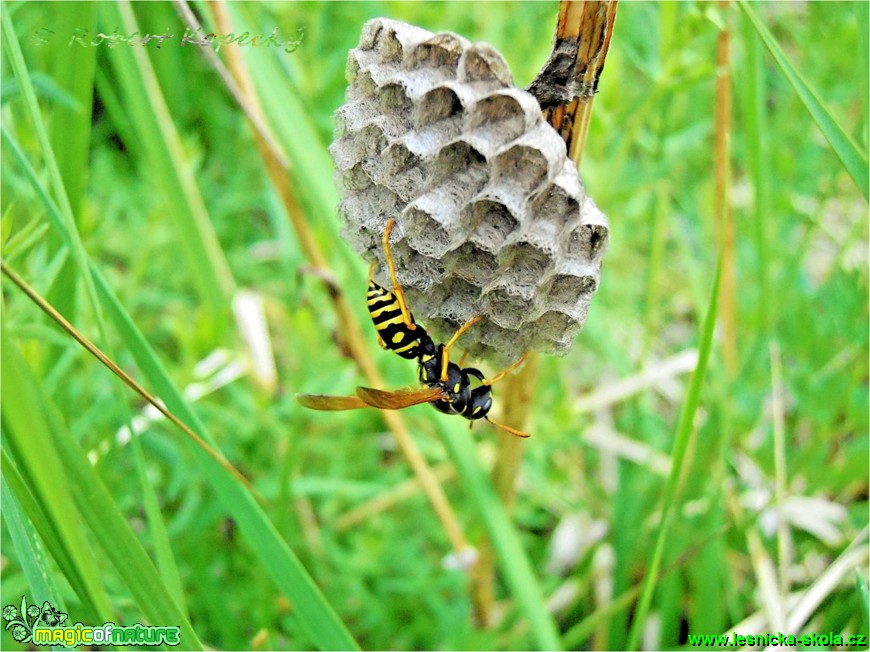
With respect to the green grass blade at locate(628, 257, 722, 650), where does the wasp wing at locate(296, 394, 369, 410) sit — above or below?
above

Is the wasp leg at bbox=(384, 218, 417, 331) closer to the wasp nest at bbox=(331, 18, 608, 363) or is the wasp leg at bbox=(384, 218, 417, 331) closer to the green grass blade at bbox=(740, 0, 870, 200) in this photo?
the wasp nest at bbox=(331, 18, 608, 363)

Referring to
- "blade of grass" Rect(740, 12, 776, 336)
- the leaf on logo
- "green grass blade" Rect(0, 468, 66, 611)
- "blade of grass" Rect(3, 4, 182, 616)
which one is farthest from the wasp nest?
"blade of grass" Rect(740, 12, 776, 336)

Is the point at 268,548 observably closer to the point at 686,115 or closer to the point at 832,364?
the point at 832,364

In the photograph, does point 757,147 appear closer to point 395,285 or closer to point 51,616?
point 395,285

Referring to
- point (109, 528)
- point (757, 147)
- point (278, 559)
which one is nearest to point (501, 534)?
point (278, 559)

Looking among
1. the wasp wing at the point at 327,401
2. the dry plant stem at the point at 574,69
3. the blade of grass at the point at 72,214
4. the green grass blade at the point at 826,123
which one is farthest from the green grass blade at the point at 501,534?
the green grass blade at the point at 826,123

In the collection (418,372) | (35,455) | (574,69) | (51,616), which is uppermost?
(574,69)
